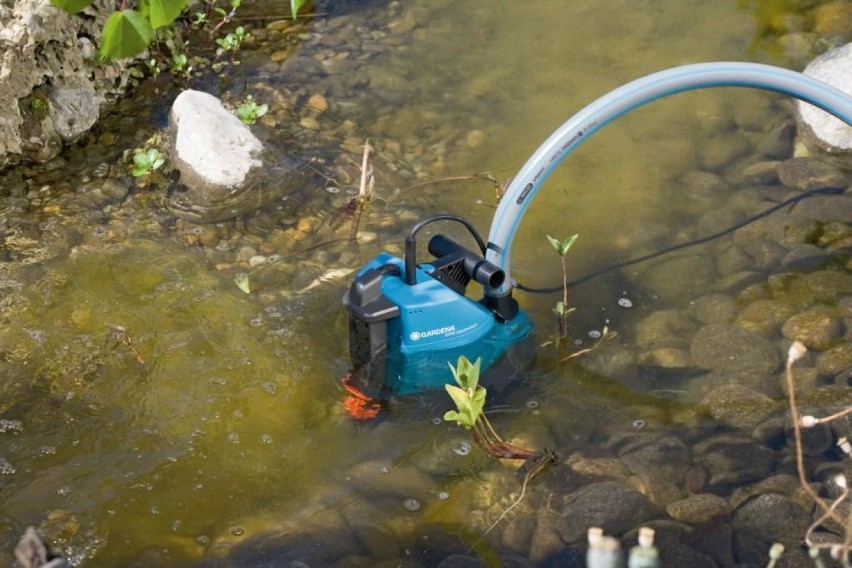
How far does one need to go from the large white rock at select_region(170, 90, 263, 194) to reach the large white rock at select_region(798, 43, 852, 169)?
2.45 metres

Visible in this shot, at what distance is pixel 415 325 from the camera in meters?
3.12

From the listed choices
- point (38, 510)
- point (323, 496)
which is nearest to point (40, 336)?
point (38, 510)

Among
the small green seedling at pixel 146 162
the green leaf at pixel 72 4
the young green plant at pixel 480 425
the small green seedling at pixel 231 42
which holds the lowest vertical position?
the young green plant at pixel 480 425

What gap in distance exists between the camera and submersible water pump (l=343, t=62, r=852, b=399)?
309cm

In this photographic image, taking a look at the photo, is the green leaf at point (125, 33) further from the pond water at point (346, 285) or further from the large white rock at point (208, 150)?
the large white rock at point (208, 150)

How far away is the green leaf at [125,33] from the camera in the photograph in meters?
2.47

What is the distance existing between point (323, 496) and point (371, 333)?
1.68 ft

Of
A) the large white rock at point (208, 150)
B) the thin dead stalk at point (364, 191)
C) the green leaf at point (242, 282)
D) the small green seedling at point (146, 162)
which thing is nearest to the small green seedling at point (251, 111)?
the large white rock at point (208, 150)

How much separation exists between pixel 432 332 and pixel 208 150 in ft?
5.42

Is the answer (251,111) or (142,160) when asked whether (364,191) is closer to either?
(251,111)

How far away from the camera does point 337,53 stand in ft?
16.9

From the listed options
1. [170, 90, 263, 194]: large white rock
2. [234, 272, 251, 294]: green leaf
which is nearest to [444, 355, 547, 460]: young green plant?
[234, 272, 251, 294]: green leaf

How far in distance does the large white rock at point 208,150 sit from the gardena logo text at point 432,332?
60.1 inches

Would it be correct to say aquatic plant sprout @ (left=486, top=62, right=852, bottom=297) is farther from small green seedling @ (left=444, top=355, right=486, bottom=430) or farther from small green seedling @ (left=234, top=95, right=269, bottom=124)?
small green seedling @ (left=234, top=95, right=269, bottom=124)
